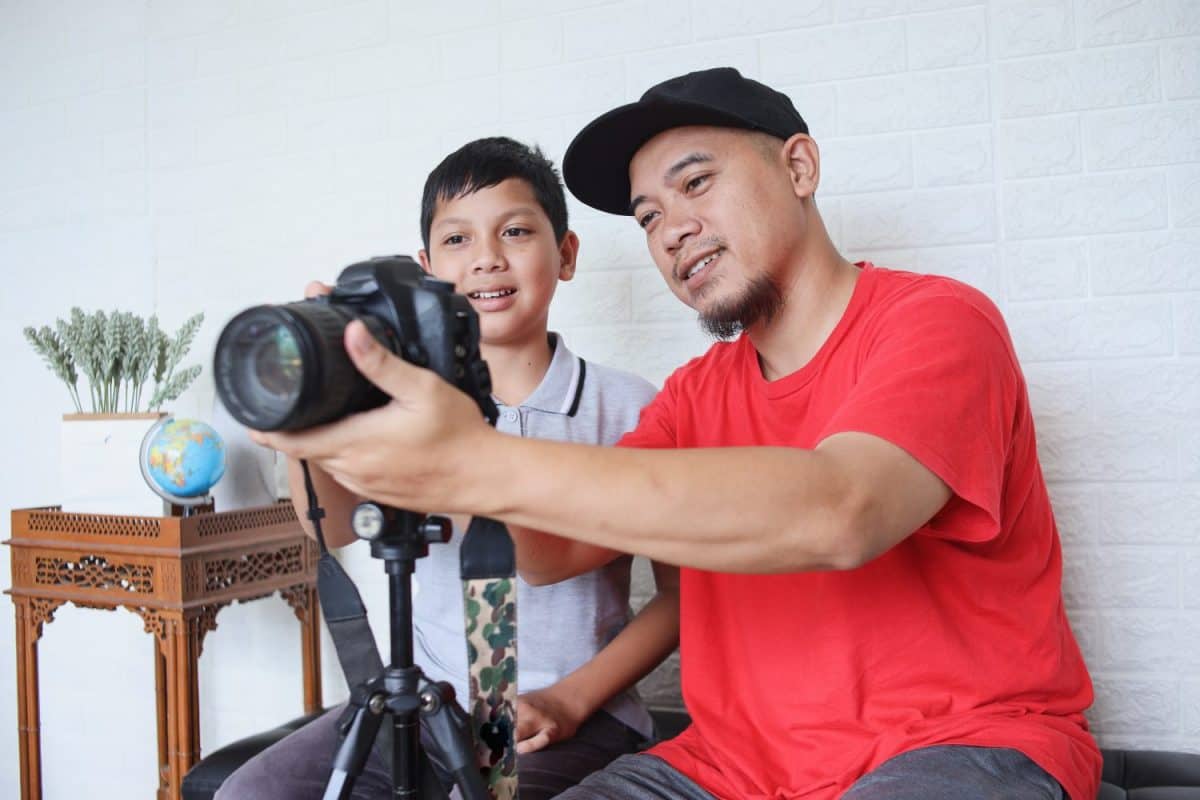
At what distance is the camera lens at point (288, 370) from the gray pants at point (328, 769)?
63cm

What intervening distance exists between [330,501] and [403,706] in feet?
0.97

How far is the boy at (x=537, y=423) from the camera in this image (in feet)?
4.46

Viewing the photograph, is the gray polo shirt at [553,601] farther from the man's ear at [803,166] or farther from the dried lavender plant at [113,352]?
the dried lavender plant at [113,352]

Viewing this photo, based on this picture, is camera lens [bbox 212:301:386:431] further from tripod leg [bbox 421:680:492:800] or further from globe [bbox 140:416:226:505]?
globe [bbox 140:416:226:505]

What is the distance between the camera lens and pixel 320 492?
3.44 feet

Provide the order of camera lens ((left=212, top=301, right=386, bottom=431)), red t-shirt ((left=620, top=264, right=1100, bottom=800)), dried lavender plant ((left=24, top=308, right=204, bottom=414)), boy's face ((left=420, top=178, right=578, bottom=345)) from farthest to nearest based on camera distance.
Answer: dried lavender plant ((left=24, top=308, right=204, bottom=414)), boy's face ((left=420, top=178, right=578, bottom=345)), red t-shirt ((left=620, top=264, right=1100, bottom=800)), camera lens ((left=212, top=301, right=386, bottom=431))

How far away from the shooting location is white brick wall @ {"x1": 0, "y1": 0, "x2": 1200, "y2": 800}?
1.51 m

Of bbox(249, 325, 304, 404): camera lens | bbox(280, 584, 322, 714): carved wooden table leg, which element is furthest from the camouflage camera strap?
bbox(280, 584, 322, 714): carved wooden table leg

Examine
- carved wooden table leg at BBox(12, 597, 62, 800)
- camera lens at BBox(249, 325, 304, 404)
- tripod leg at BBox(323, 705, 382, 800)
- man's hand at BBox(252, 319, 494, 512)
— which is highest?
camera lens at BBox(249, 325, 304, 404)

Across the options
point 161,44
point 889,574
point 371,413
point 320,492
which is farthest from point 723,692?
point 161,44

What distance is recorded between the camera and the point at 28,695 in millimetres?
1889

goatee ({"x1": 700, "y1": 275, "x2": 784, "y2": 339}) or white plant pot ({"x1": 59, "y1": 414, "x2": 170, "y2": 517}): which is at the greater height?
goatee ({"x1": 700, "y1": 275, "x2": 784, "y2": 339})

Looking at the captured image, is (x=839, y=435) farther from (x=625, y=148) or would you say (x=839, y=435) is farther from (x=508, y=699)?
(x=625, y=148)

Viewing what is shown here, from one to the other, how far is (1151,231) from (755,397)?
716 mm
